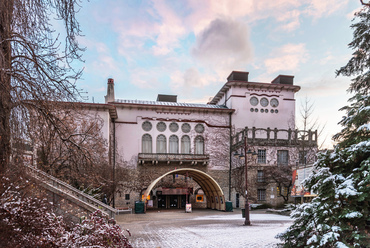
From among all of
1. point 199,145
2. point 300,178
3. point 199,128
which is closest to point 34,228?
point 300,178

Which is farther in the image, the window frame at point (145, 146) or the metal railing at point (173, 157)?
the window frame at point (145, 146)

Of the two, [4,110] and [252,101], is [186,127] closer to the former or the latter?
[252,101]

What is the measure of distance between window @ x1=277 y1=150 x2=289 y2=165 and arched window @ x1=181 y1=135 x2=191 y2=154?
1077cm

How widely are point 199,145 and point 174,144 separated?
10.3ft

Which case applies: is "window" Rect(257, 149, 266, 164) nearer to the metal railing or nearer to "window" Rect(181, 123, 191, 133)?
the metal railing

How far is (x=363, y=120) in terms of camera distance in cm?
843

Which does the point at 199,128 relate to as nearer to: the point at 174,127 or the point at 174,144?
the point at 174,127

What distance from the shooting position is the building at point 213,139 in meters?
38.4

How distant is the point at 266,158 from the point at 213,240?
26.5 m

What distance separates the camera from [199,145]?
4078cm

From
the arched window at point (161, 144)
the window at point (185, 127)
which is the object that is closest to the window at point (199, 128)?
the window at point (185, 127)

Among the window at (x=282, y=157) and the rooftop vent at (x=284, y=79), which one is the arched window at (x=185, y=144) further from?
the rooftop vent at (x=284, y=79)

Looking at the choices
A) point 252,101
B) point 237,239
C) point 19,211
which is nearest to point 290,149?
point 252,101

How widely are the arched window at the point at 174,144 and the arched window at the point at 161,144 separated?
2.42 feet
